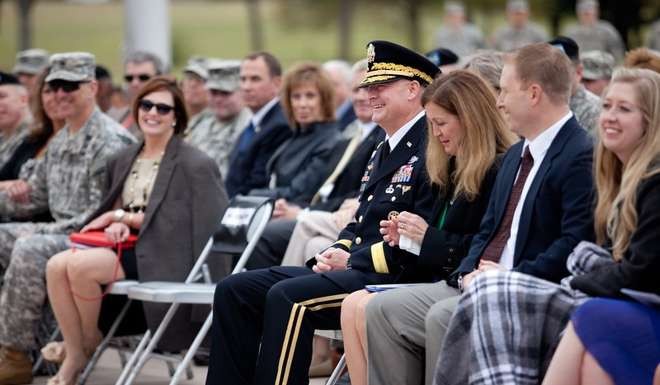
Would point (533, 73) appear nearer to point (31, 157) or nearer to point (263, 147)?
point (263, 147)

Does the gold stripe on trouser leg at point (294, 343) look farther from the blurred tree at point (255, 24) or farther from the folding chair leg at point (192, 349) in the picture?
the blurred tree at point (255, 24)

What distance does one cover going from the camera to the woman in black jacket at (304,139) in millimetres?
8953

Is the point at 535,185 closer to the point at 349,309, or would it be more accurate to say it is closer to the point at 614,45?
the point at 349,309

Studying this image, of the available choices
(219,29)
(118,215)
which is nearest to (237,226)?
(118,215)

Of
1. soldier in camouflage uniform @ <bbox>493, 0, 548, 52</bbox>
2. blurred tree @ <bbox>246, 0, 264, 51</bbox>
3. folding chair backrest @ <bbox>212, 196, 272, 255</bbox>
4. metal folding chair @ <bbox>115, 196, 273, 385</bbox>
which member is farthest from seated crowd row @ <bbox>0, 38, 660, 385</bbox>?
blurred tree @ <bbox>246, 0, 264, 51</bbox>

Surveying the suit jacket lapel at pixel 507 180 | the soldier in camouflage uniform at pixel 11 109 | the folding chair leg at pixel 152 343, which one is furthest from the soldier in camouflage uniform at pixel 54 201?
the suit jacket lapel at pixel 507 180

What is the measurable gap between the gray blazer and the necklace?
0.11 metres

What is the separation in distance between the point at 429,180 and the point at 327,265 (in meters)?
0.74

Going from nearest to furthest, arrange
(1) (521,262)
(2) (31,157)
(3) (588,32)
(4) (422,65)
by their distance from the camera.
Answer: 1. (1) (521,262)
2. (4) (422,65)
3. (2) (31,157)
4. (3) (588,32)

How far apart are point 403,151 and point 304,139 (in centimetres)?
272

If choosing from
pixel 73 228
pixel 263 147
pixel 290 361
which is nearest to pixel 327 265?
pixel 290 361

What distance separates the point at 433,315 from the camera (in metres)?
5.61

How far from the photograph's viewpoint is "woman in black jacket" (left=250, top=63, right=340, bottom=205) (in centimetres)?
895

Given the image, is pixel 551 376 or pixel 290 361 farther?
pixel 290 361
